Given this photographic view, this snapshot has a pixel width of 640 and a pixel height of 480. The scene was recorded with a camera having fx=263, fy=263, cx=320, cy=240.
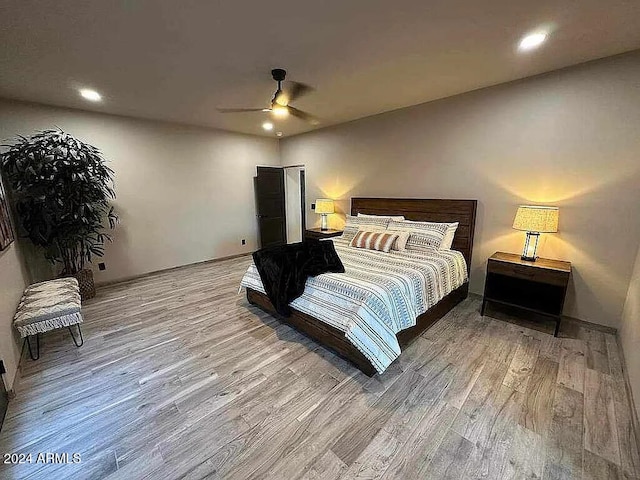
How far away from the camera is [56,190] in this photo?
10.2 feet

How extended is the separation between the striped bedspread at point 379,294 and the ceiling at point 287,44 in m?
1.95

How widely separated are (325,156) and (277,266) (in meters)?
3.15

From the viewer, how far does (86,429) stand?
1.66 meters

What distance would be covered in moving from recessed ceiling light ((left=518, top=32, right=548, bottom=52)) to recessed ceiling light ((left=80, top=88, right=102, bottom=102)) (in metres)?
4.32

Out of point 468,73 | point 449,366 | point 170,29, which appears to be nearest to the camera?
point 170,29

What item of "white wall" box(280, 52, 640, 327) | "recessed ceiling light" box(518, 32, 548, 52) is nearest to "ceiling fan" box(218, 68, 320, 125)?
"white wall" box(280, 52, 640, 327)

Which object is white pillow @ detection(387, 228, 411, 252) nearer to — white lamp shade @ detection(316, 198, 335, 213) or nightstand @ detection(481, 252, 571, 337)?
nightstand @ detection(481, 252, 571, 337)

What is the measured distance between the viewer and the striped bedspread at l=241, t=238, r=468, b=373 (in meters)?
2.05

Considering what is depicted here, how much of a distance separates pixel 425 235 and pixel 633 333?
6.23 feet

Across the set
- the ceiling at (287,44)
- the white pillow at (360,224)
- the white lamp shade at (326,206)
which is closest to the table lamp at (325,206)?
the white lamp shade at (326,206)

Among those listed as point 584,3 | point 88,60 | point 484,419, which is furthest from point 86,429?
point 584,3

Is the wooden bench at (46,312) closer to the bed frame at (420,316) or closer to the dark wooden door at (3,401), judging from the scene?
the dark wooden door at (3,401)

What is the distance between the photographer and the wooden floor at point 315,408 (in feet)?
4.69

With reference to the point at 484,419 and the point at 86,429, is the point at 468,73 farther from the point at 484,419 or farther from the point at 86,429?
the point at 86,429
